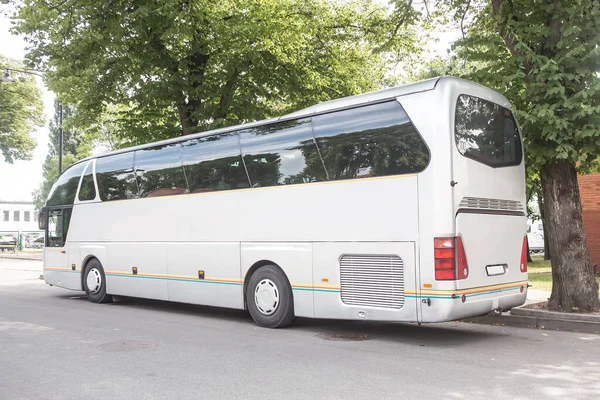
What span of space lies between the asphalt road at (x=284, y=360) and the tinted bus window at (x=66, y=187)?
487 cm

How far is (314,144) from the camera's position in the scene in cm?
1028

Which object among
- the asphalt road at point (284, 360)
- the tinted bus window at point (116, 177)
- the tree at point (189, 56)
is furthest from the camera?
the tree at point (189, 56)

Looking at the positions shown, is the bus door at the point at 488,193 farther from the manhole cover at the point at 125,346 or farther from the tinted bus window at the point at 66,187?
the tinted bus window at the point at 66,187

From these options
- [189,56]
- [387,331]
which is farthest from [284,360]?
[189,56]

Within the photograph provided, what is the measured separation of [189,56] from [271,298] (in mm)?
10349

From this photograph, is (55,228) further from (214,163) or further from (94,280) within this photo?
(214,163)

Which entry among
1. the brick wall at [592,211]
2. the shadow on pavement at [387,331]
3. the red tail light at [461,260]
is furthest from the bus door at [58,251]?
the brick wall at [592,211]

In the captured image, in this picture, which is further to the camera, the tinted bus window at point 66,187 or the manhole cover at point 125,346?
the tinted bus window at point 66,187

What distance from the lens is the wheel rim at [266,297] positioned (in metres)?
10.7

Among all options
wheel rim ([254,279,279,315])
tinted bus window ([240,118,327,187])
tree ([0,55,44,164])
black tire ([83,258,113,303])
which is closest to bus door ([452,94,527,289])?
tinted bus window ([240,118,327,187])

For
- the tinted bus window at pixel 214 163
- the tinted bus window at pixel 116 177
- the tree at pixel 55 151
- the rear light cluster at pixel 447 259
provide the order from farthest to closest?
1. the tree at pixel 55 151
2. the tinted bus window at pixel 116 177
3. the tinted bus window at pixel 214 163
4. the rear light cluster at pixel 447 259

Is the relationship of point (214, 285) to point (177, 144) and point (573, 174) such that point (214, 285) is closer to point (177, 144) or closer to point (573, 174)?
point (177, 144)

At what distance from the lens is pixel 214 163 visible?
1202 cm

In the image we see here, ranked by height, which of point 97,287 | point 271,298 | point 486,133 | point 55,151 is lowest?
point 97,287
